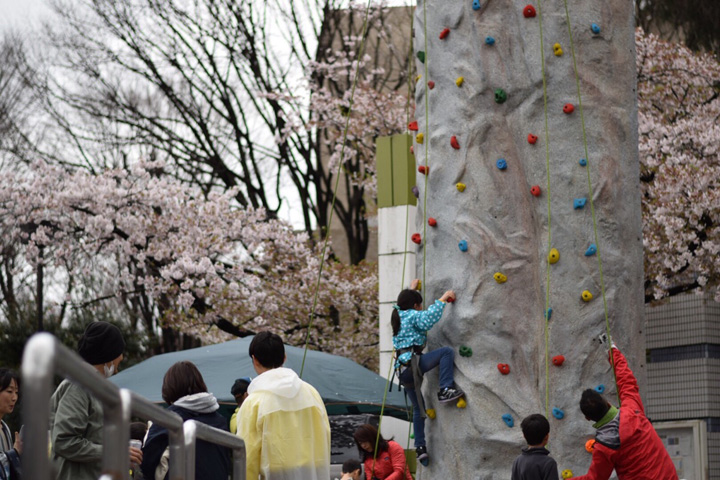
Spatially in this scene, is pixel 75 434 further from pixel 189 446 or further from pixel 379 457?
pixel 379 457

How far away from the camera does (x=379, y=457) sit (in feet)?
31.4

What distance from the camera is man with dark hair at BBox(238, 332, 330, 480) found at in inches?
209

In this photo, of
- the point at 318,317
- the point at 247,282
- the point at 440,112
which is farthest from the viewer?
the point at 318,317

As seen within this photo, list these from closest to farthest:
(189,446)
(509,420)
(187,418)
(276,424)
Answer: (189,446) < (187,418) < (276,424) < (509,420)

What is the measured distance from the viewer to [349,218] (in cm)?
2472

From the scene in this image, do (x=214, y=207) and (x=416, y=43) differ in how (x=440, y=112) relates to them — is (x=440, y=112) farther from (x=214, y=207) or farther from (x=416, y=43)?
(x=214, y=207)

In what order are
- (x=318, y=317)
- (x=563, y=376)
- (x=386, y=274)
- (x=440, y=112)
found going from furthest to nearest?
1. (x=318, y=317)
2. (x=386, y=274)
3. (x=440, y=112)
4. (x=563, y=376)

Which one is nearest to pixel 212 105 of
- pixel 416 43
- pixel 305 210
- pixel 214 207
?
pixel 305 210

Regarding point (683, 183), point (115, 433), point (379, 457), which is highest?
point (683, 183)

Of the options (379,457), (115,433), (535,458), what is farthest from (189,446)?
(379,457)

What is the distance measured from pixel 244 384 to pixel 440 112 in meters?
2.57

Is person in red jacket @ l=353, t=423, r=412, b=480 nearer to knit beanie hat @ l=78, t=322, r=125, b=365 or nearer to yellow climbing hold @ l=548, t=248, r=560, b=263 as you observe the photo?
yellow climbing hold @ l=548, t=248, r=560, b=263

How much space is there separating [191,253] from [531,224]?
11.2 m

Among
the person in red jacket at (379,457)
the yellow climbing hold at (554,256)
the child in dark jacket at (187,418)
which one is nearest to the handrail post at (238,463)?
the child in dark jacket at (187,418)
